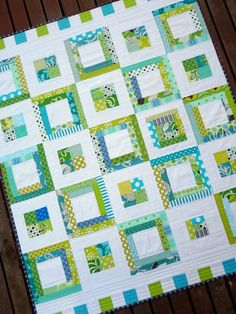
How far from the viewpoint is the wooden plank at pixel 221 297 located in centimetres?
124

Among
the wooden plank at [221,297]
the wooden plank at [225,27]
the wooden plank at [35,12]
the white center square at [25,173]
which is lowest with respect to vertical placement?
the wooden plank at [221,297]

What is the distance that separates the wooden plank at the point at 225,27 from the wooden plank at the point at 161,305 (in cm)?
93

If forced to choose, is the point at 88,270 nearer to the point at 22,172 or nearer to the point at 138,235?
the point at 138,235

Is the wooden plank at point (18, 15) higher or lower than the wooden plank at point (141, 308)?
higher

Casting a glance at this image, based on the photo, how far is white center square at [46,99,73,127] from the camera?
1.35 m

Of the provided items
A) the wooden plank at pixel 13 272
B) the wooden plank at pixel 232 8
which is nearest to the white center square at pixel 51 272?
the wooden plank at pixel 13 272

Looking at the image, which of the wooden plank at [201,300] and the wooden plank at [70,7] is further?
the wooden plank at [70,7]

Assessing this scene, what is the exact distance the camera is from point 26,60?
139 cm

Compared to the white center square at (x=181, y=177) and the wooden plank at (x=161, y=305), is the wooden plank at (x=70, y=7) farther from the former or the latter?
the wooden plank at (x=161, y=305)

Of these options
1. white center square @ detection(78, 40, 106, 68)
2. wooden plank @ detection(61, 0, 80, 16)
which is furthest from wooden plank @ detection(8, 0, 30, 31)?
white center square @ detection(78, 40, 106, 68)

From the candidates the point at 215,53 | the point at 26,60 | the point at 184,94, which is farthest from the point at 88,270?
the point at 215,53

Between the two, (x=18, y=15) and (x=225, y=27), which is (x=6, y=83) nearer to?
(x=18, y=15)

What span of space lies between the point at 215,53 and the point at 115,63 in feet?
1.32

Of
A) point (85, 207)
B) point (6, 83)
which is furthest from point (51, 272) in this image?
point (6, 83)
